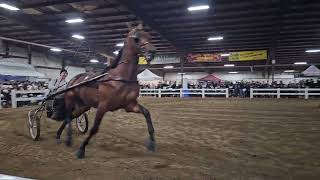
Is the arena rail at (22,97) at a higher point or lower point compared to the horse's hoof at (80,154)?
higher

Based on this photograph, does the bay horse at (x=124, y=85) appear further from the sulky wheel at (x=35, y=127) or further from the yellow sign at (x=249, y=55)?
the yellow sign at (x=249, y=55)

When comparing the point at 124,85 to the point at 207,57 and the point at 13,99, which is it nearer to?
the point at 13,99

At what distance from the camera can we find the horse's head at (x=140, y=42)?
4531 millimetres

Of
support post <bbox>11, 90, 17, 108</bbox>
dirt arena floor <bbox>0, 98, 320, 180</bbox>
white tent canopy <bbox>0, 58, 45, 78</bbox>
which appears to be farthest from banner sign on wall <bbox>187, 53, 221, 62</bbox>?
dirt arena floor <bbox>0, 98, 320, 180</bbox>

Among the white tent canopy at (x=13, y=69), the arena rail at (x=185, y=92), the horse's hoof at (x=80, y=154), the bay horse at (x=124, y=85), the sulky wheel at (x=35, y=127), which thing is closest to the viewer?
the bay horse at (x=124, y=85)

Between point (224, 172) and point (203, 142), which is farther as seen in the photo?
point (203, 142)

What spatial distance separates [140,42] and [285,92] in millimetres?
23072

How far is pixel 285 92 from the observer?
2477 cm

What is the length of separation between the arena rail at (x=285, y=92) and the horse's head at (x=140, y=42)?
21.9 m

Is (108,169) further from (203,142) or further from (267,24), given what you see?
(267,24)

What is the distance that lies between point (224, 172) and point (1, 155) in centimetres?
391

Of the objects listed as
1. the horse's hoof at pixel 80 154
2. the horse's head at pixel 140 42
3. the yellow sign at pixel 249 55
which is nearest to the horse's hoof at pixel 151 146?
the horse's hoof at pixel 80 154

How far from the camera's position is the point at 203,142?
5.94 metres

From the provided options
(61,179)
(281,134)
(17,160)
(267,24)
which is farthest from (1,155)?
(267,24)
